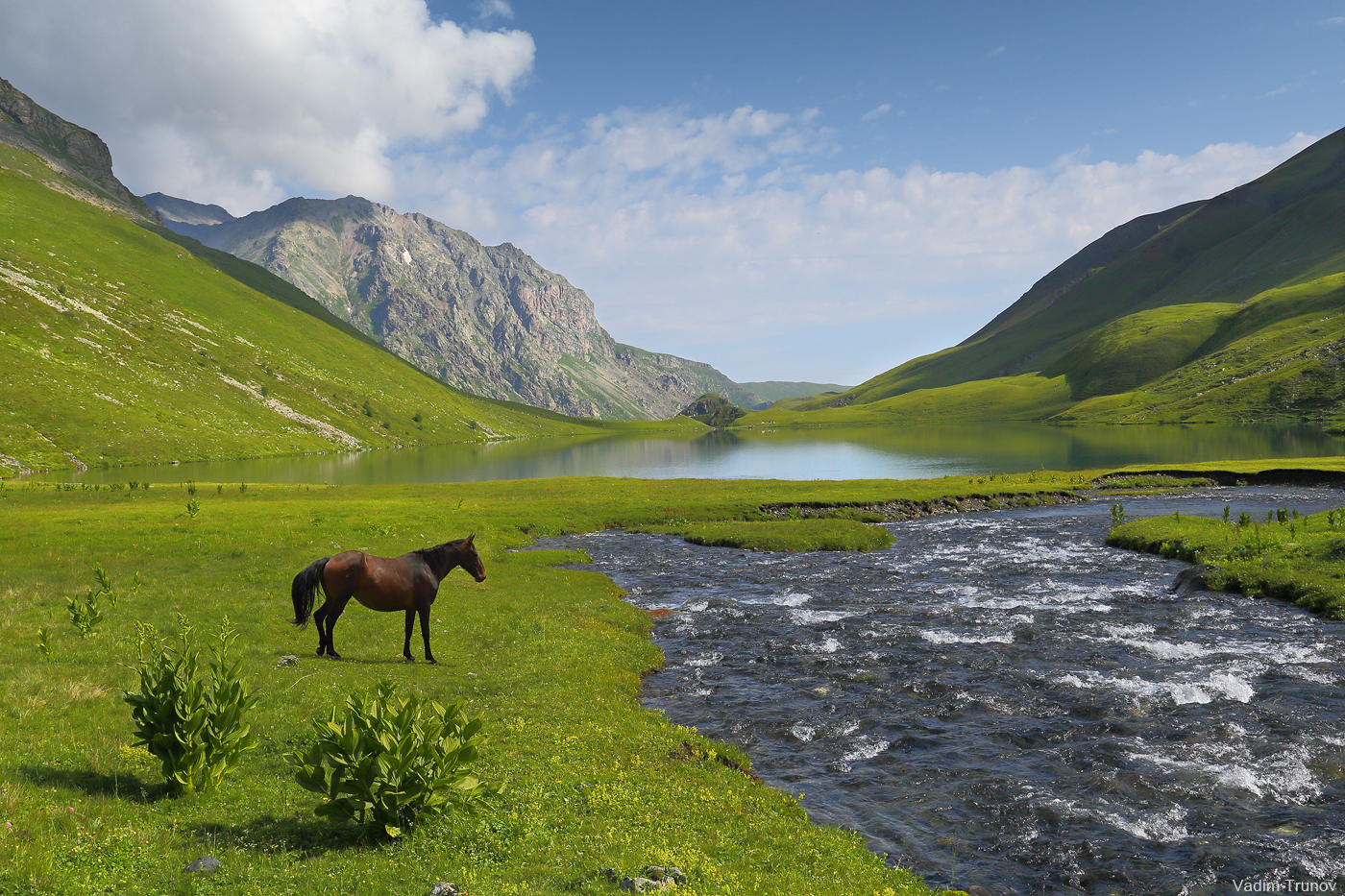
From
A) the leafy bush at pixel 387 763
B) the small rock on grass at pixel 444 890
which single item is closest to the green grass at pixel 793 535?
the leafy bush at pixel 387 763

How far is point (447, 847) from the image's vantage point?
11.1 meters

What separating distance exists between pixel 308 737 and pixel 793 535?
4069cm

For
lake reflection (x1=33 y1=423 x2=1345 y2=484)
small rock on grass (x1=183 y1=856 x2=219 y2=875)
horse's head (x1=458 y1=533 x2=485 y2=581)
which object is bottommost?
small rock on grass (x1=183 y1=856 x2=219 y2=875)

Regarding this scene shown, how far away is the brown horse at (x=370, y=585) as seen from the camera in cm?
2048

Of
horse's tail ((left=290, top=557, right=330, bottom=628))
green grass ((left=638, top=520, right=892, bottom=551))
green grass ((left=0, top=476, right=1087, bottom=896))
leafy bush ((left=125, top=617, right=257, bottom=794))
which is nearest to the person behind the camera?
green grass ((left=0, top=476, right=1087, bottom=896))

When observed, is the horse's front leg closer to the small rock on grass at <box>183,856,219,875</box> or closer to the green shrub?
the green shrub

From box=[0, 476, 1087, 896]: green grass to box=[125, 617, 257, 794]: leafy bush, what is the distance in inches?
24.0

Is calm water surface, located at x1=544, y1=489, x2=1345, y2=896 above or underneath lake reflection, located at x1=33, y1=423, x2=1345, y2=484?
underneath

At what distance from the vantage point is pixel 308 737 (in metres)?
14.8

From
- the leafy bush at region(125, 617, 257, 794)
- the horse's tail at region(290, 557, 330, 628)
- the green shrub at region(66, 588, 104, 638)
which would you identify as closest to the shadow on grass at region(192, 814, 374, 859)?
the leafy bush at region(125, 617, 257, 794)

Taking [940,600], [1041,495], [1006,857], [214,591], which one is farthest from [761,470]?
[1006,857]

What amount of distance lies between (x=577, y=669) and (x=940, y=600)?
20.1 metres

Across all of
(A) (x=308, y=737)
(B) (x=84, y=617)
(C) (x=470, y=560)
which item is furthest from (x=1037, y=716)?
(B) (x=84, y=617)

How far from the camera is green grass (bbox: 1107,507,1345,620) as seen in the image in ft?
101
